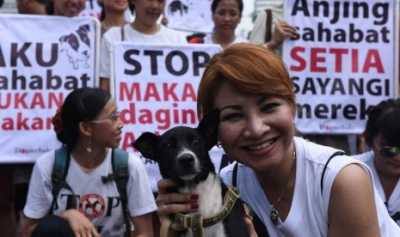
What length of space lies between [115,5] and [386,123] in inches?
103

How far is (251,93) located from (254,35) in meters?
4.15

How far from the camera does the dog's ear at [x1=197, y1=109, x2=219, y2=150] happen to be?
9.02ft

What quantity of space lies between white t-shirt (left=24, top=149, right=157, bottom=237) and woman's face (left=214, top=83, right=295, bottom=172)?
6.47 feet

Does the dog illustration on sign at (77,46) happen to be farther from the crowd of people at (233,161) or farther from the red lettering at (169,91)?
the red lettering at (169,91)

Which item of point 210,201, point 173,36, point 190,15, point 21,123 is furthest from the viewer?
point 190,15

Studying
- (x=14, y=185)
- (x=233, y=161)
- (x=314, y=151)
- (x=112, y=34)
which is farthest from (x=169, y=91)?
(x=314, y=151)

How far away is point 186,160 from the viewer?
3135 mm

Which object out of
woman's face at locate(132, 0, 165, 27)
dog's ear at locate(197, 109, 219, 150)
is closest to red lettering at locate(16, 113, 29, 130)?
woman's face at locate(132, 0, 165, 27)

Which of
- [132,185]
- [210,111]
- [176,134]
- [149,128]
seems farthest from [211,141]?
[149,128]

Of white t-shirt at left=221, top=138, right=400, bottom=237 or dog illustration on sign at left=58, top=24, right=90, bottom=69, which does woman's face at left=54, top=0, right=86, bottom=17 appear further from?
white t-shirt at left=221, top=138, right=400, bottom=237

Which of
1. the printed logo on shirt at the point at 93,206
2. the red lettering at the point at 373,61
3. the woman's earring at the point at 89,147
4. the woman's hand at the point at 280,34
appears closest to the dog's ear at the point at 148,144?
the printed logo on shirt at the point at 93,206

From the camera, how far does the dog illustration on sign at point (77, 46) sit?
5691 millimetres

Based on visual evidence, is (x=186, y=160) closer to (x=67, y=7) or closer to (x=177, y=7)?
(x=67, y=7)

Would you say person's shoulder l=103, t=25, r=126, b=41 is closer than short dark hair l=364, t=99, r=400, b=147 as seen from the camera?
No
